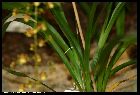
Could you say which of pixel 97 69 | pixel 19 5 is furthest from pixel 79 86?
pixel 19 5

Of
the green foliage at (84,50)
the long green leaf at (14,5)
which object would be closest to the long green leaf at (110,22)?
the green foliage at (84,50)

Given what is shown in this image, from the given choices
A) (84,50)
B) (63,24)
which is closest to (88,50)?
(84,50)

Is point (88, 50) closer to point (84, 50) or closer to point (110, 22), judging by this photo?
point (84, 50)

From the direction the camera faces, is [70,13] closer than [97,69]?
No

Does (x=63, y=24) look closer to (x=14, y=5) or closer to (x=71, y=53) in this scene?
(x=71, y=53)

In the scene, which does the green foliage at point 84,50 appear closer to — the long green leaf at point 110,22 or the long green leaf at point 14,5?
the long green leaf at point 110,22

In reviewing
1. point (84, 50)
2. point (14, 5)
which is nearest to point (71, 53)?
point (84, 50)

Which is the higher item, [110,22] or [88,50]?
[110,22]

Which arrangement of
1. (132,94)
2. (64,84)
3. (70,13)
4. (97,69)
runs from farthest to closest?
(70,13)
(64,84)
(97,69)
(132,94)

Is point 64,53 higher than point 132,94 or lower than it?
higher

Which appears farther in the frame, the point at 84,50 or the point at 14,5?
the point at 84,50

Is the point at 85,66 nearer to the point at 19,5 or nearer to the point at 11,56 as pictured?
the point at 19,5
